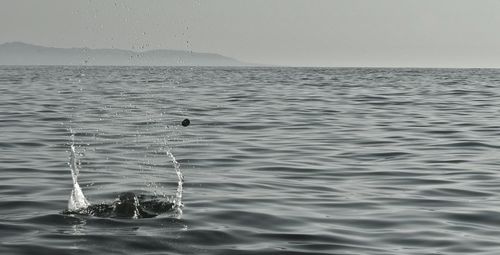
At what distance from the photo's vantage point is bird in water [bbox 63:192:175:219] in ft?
41.4

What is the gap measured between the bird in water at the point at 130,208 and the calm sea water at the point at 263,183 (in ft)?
0.96

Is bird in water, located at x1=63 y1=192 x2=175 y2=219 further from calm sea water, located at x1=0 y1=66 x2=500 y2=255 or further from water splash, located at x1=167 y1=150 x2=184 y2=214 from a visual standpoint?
calm sea water, located at x1=0 y1=66 x2=500 y2=255

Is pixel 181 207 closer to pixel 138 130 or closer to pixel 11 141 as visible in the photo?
pixel 11 141

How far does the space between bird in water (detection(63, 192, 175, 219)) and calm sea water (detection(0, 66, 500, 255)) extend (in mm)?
293

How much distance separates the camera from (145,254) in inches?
397

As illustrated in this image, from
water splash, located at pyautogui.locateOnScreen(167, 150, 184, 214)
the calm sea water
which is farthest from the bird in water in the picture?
the calm sea water

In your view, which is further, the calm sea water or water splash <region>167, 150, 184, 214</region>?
water splash <region>167, 150, 184, 214</region>

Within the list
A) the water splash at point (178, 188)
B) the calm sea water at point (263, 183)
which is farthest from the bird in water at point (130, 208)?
the calm sea water at point (263, 183)

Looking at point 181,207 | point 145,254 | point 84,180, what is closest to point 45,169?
Answer: point 84,180

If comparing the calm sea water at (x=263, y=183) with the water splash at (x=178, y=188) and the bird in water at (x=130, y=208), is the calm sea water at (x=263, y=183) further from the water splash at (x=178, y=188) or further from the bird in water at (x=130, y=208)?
the bird in water at (x=130, y=208)

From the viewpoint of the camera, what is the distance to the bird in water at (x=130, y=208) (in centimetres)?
1262

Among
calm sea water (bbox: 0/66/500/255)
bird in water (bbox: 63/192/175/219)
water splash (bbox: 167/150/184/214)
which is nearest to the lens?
calm sea water (bbox: 0/66/500/255)

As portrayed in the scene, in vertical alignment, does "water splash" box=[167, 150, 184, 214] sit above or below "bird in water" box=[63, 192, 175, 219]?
below

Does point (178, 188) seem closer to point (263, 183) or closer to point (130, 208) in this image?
point (263, 183)
